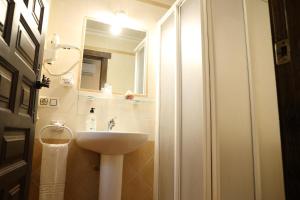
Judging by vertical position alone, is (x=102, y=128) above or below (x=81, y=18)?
below

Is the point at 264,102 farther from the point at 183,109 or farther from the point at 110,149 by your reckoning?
the point at 110,149

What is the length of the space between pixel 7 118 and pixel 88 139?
2.65 feet

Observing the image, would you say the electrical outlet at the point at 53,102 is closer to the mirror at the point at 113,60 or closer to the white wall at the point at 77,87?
the white wall at the point at 77,87

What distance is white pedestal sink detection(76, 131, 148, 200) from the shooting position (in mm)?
1631

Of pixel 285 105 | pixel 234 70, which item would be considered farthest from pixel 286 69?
pixel 234 70

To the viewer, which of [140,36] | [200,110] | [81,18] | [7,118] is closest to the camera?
[7,118]

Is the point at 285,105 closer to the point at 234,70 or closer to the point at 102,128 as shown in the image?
the point at 234,70

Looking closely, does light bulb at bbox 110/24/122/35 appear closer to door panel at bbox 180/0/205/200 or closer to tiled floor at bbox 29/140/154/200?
door panel at bbox 180/0/205/200

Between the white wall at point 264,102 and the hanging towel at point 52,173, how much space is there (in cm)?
143

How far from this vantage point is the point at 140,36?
2.42 meters

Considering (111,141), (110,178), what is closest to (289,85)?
(111,141)

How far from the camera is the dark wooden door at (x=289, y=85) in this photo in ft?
1.60

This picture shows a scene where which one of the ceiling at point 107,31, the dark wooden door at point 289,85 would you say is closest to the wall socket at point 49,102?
the ceiling at point 107,31

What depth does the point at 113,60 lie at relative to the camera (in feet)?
7.38
